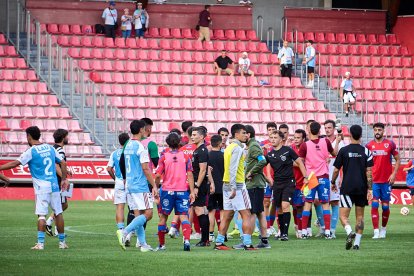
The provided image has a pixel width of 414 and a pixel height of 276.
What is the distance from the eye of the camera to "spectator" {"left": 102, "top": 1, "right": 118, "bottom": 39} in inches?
1686

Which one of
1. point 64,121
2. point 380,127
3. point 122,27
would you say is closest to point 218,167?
point 380,127

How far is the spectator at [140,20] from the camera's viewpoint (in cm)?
4322

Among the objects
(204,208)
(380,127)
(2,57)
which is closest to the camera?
(204,208)

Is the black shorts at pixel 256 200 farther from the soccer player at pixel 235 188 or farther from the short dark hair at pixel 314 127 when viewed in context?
the short dark hair at pixel 314 127

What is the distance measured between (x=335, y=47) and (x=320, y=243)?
88.9 ft

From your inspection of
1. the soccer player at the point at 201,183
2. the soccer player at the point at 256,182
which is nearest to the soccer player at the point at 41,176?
the soccer player at the point at 201,183

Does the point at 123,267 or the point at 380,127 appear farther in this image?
the point at 380,127

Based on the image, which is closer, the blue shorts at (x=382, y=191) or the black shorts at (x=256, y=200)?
the black shorts at (x=256, y=200)

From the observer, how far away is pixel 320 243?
787 inches

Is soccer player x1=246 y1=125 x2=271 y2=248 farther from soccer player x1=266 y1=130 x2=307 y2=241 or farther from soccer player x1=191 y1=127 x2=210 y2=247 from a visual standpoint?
soccer player x1=266 y1=130 x2=307 y2=241

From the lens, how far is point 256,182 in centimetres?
1911

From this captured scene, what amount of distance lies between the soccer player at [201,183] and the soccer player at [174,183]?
0.34m

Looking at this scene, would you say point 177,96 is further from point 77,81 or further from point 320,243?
point 320,243

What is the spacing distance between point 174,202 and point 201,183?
1070 mm
